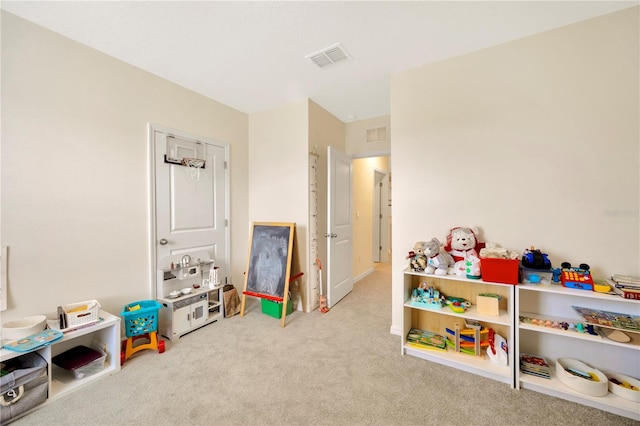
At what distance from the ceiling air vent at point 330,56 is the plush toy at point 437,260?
5.85 feet

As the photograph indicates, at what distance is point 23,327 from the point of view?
1.62 metres

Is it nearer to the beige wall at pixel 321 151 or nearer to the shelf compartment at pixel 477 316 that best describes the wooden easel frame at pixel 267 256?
the beige wall at pixel 321 151

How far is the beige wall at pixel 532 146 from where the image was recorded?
166cm

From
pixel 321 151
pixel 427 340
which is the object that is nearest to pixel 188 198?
pixel 321 151

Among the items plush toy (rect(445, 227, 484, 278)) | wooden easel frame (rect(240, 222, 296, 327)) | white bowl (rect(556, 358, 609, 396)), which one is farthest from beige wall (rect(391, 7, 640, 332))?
wooden easel frame (rect(240, 222, 296, 327))

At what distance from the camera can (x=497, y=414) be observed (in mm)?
1480

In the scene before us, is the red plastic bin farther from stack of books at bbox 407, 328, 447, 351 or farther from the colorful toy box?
the colorful toy box

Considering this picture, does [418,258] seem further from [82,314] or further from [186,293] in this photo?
[82,314]

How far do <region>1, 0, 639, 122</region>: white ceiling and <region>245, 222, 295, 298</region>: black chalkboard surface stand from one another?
1.67 meters

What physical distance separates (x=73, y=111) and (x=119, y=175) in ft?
1.84

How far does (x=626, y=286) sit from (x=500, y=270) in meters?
0.62

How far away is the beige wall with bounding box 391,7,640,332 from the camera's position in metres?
1.66

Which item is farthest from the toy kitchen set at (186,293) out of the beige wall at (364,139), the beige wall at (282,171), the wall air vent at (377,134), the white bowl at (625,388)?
the white bowl at (625,388)

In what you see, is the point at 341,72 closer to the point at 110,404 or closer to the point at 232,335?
the point at 232,335
